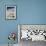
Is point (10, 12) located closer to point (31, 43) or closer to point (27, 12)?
point (27, 12)

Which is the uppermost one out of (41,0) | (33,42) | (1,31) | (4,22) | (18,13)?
(41,0)

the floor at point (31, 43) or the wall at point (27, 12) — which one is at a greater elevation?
the wall at point (27, 12)

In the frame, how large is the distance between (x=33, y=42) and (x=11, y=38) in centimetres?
70

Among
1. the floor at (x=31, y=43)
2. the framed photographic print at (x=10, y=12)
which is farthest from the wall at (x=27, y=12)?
the floor at (x=31, y=43)

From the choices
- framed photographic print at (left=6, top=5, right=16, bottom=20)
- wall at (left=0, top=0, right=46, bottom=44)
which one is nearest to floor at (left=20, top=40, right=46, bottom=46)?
wall at (left=0, top=0, right=46, bottom=44)

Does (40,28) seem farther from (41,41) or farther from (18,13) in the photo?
(18,13)

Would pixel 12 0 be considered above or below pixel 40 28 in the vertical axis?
above

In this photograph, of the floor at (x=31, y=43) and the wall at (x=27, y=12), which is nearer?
the floor at (x=31, y=43)

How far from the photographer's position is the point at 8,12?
4.28 m

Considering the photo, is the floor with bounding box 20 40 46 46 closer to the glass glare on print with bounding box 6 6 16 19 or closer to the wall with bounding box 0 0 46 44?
the wall with bounding box 0 0 46 44

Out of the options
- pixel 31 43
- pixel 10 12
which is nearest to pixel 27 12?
pixel 10 12

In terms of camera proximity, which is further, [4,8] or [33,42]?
[4,8]

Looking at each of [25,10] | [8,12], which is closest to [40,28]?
[25,10]

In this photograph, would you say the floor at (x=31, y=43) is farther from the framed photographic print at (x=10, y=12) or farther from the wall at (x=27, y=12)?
the framed photographic print at (x=10, y=12)
